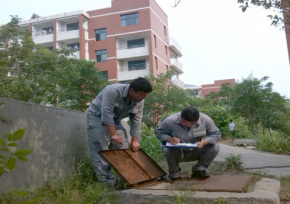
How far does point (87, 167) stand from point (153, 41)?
29.2m

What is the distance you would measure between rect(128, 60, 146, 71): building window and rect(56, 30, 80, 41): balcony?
6164mm

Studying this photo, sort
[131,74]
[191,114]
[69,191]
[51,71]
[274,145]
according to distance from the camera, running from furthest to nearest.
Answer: [131,74], [51,71], [274,145], [191,114], [69,191]

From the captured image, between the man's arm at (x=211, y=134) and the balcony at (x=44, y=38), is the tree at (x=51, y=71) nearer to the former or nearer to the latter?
the man's arm at (x=211, y=134)

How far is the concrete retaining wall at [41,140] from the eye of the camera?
3.36 meters

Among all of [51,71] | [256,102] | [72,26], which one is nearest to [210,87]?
[72,26]

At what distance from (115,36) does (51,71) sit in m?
16.2

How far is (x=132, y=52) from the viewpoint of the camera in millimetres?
32688

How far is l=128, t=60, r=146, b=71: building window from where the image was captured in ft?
109

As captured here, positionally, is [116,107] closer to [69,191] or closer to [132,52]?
[69,191]

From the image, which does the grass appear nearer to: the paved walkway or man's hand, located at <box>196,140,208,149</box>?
the paved walkway

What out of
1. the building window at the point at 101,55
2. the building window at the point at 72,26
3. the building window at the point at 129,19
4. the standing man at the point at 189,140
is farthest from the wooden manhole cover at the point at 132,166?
the building window at the point at 72,26

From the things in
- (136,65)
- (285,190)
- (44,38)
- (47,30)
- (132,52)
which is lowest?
(285,190)

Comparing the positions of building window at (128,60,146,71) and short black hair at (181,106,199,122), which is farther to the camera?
building window at (128,60,146,71)

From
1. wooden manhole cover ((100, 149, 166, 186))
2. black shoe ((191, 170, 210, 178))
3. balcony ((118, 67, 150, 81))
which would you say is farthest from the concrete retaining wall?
balcony ((118, 67, 150, 81))
